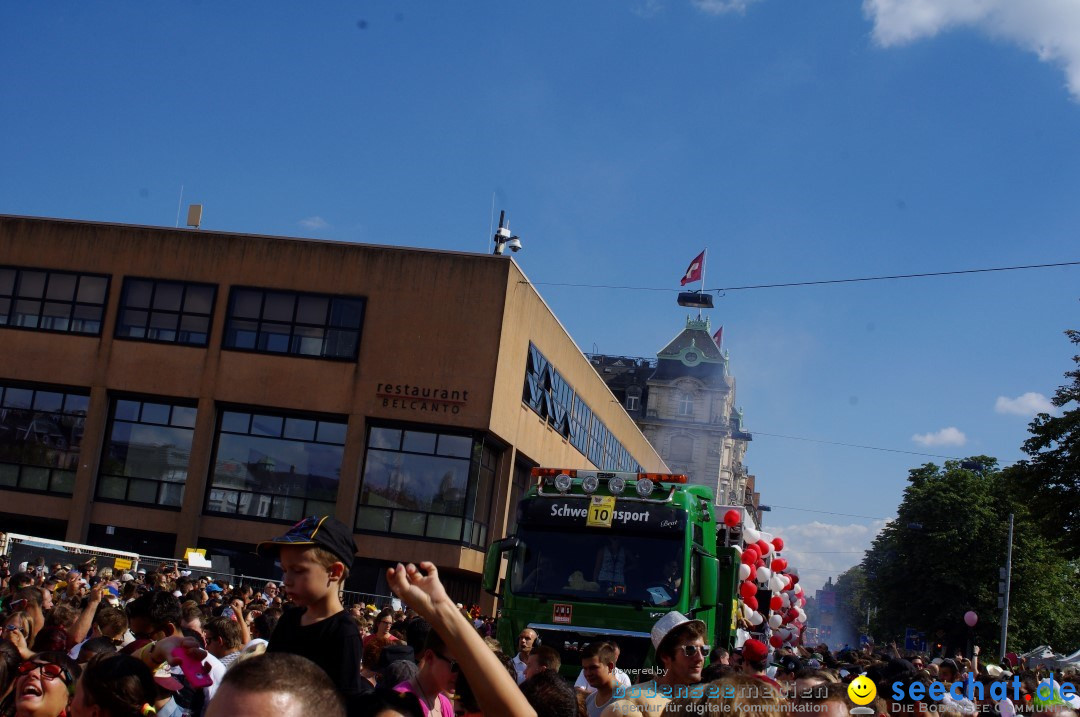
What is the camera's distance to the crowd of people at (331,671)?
298 centimetres

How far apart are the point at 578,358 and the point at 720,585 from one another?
2666 cm

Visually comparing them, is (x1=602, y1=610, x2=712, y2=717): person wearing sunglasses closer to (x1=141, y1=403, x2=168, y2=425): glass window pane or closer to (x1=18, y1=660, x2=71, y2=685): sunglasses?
(x1=18, y1=660, x2=71, y2=685): sunglasses

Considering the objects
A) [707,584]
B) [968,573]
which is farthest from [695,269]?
[707,584]

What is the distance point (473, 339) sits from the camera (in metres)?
30.8

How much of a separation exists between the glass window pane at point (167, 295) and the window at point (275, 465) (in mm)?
3508

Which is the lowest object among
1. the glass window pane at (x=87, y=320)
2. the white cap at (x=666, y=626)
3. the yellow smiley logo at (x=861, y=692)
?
the yellow smiley logo at (x=861, y=692)

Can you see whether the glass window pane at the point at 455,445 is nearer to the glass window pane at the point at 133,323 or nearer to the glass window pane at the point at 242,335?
the glass window pane at the point at 242,335

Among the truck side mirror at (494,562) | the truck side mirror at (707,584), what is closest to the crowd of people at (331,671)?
the truck side mirror at (707,584)

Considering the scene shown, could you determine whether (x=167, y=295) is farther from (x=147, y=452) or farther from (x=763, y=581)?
(x=763, y=581)

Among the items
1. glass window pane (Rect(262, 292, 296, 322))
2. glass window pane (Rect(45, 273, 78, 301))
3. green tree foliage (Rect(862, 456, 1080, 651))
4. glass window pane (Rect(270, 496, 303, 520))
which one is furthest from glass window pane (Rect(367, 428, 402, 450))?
green tree foliage (Rect(862, 456, 1080, 651))

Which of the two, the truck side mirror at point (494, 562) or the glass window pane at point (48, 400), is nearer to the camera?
the truck side mirror at point (494, 562)

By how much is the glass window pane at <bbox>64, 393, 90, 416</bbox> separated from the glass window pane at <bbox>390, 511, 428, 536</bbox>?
952 centimetres

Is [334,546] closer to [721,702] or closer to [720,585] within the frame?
[721,702]

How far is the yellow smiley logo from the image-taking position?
591 centimetres
